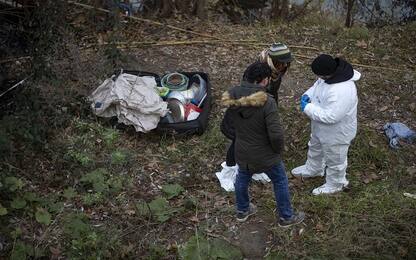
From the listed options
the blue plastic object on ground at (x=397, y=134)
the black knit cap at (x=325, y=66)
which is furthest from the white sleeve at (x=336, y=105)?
the blue plastic object on ground at (x=397, y=134)

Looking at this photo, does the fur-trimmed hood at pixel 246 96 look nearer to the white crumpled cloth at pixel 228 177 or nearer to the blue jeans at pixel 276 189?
the blue jeans at pixel 276 189

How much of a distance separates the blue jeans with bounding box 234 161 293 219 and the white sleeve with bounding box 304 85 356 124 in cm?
65

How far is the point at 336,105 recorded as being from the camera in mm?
4812

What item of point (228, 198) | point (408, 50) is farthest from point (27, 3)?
point (408, 50)

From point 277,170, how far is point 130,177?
1889 mm

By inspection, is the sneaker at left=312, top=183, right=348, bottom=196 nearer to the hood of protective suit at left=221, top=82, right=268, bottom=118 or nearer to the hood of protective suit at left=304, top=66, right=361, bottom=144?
the hood of protective suit at left=304, top=66, right=361, bottom=144

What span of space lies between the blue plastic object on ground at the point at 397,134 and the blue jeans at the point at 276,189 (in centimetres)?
215

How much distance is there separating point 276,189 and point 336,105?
0.97 metres

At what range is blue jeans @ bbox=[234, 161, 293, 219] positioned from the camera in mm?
4617

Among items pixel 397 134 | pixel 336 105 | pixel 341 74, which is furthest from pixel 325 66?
pixel 397 134

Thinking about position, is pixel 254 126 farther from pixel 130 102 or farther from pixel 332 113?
pixel 130 102

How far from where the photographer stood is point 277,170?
4.59 m

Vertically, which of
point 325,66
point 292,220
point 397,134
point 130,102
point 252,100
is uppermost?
point 325,66

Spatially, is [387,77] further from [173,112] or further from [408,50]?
[173,112]
